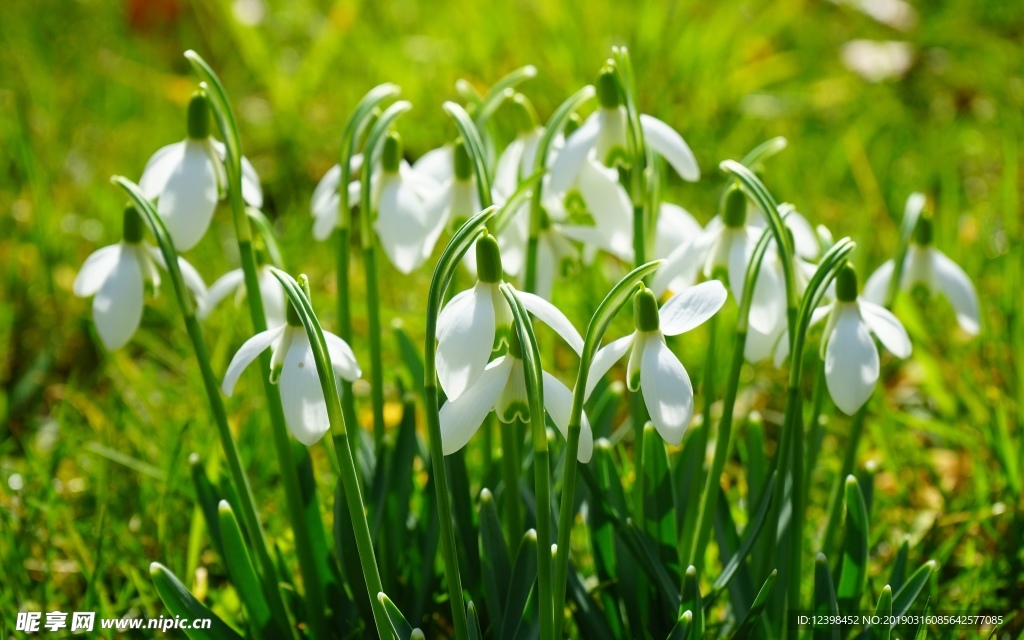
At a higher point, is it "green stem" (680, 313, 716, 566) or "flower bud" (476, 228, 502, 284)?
"flower bud" (476, 228, 502, 284)

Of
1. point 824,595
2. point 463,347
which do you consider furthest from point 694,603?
point 463,347

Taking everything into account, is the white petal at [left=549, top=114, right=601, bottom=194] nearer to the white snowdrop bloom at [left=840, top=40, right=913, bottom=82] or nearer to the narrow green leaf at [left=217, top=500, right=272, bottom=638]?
the narrow green leaf at [left=217, top=500, right=272, bottom=638]

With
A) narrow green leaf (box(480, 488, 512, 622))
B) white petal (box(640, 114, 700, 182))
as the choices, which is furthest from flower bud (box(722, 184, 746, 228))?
narrow green leaf (box(480, 488, 512, 622))

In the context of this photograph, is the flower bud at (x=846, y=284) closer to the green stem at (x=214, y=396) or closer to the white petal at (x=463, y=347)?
the white petal at (x=463, y=347)

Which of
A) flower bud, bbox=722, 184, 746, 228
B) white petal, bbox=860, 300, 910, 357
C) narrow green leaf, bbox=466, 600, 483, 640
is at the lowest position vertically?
narrow green leaf, bbox=466, 600, 483, 640

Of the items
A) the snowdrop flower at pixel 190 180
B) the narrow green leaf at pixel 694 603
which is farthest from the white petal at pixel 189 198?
the narrow green leaf at pixel 694 603

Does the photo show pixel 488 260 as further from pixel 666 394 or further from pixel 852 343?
pixel 852 343
